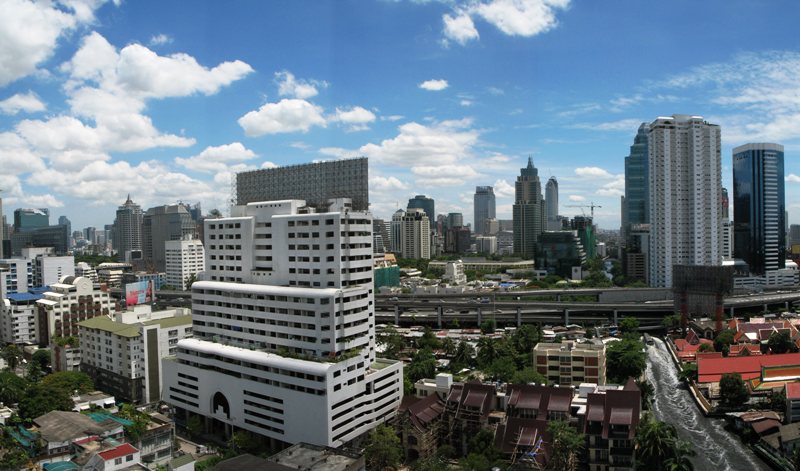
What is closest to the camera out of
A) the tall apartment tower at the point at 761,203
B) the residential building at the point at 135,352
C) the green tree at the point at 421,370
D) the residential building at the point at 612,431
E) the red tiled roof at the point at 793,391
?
the residential building at the point at 612,431

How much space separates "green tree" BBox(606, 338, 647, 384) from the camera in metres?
27.1

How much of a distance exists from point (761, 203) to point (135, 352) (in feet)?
185

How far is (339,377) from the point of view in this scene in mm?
18953

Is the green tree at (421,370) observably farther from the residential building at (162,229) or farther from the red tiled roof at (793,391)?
the residential building at (162,229)

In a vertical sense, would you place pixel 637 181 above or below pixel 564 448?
above

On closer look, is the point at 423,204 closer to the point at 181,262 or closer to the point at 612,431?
the point at 181,262

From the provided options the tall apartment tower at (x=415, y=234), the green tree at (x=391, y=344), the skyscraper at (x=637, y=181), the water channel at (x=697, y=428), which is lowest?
the water channel at (x=697, y=428)

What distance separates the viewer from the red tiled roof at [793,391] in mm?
20406

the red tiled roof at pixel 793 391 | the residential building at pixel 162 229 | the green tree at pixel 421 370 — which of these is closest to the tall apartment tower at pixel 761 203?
the red tiled roof at pixel 793 391

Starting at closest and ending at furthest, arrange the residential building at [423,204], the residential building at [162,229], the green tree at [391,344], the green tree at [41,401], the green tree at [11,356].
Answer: the green tree at [41,401] < the green tree at [11,356] < the green tree at [391,344] < the residential building at [162,229] < the residential building at [423,204]

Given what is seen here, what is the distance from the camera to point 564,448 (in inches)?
643

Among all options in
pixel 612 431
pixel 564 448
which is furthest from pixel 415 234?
pixel 564 448

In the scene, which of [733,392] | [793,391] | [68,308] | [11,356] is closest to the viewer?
[793,391]

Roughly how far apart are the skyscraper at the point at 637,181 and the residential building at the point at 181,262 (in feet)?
184
